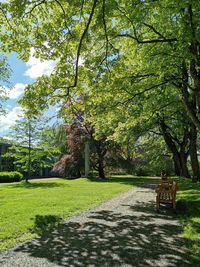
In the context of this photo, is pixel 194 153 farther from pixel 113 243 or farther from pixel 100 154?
pixel 113 243

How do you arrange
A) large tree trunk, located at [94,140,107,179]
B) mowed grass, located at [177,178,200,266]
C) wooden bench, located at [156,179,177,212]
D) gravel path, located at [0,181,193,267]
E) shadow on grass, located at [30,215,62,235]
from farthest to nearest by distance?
large tree trunk, located at [94,140,107,179], wooden bench, located at [156,179,177,212], shadow on grass, located at [30,215,62,235], mowed grass, located at [177,178,200,266], gravel path, located at [0,181,193,267]

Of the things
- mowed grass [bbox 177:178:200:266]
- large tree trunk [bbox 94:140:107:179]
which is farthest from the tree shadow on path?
large tree trunk [bbox 94:140:107:179]

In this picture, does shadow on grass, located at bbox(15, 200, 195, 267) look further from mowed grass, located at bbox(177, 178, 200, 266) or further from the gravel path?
mowed grass, located at bbox(177, 178, 200, 266)

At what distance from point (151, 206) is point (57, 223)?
459 centimetres

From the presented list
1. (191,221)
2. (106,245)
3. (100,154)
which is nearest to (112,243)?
(106,245)

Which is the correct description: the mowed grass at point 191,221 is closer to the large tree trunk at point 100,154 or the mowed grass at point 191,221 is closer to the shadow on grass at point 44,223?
the shadow on grass at point 44,223

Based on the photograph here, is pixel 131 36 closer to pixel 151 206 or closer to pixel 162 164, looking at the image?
pixel 151 206

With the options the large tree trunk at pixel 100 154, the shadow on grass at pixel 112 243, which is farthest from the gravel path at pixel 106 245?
the large tree trunk at pixel 100 154

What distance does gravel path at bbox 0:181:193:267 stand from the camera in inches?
Answer: 208

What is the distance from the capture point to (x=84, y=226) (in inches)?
317

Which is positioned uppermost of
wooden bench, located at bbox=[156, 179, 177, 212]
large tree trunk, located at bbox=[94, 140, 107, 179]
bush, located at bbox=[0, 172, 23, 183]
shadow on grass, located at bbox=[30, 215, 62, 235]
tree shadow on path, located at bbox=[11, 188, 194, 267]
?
large tree trunk, located at bbox=[94, 140, 107, 179]

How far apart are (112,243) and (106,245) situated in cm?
20

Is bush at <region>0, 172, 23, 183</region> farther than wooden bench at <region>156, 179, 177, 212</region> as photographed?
Yes

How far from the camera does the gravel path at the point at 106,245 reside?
5.27 metres
